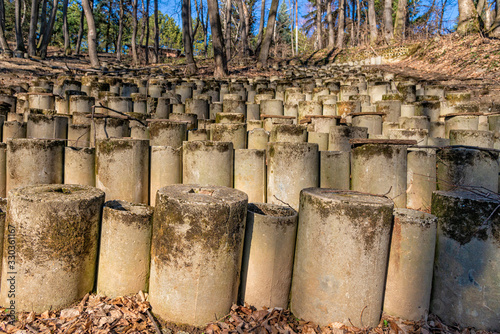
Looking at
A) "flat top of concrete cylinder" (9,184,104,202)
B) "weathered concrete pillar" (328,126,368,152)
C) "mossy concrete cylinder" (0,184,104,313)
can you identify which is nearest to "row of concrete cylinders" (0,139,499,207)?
"weathered concrete pillar" (328,126,368,152)

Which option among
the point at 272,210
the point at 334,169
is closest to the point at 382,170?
the point at 334,169

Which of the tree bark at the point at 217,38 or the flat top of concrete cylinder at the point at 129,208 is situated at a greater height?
the tree bark at the point at 217,38

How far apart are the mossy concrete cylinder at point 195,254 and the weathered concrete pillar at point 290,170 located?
1.07m

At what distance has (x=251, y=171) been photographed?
11.8 feet

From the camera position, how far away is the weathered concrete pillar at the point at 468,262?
8.06ft

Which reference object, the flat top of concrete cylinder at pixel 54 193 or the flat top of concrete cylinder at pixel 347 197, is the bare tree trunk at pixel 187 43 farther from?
the flat top of concrete cylinder at pixel 347 197

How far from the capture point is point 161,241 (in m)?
2.41

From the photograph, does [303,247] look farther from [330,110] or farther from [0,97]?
[0,97]

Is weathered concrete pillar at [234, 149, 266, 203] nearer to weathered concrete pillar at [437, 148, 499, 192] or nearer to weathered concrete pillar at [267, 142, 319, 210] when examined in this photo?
weathered concrete pillar at [267, 142, 319, 210]

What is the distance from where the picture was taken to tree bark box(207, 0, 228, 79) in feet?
42.5

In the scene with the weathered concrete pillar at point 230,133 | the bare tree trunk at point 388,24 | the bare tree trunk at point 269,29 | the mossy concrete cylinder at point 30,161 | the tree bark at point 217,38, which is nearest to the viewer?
the mossy concrete cylinder at point 30,161

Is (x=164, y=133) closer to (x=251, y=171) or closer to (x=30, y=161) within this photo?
(x=251, y=171)

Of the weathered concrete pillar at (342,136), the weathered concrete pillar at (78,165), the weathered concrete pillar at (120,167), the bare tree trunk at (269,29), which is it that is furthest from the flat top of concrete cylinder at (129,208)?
the bare tree trunk at (269,29)

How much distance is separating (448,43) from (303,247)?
579 inches
